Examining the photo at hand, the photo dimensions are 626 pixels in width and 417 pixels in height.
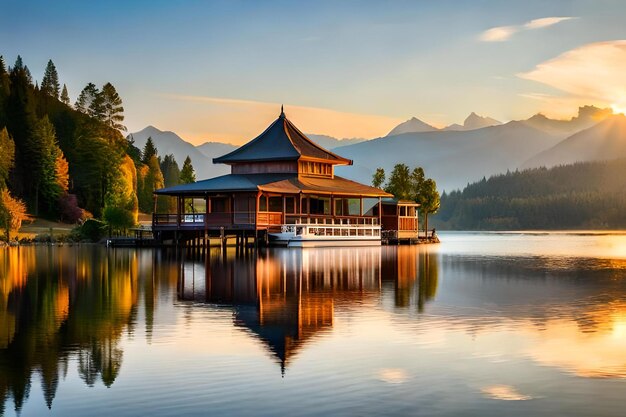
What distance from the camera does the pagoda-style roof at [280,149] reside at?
72.7m

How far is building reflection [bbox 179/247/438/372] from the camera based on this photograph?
60.6 feet

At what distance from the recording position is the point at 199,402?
11.7 meters

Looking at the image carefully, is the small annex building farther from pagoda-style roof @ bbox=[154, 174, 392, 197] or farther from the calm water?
the calm water

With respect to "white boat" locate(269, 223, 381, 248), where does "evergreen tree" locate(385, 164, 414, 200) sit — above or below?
above

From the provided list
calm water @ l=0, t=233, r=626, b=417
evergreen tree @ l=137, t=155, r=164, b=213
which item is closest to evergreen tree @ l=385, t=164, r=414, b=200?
evergreen tree @ l=137, t=155, r=164, b=213

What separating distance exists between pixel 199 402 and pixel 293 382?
1724mm

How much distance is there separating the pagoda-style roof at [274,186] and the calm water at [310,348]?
1318 inches

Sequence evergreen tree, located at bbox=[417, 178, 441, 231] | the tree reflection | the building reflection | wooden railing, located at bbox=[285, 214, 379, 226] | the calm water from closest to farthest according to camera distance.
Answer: the calm water < the tree reflection < the building reflection < wooden railing, located at bbox=[285, 214, 379, 226] < evergreen tree, located at bbox=[417, 178, 441, 231]

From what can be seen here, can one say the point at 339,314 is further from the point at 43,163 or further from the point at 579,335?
the point at 43,163

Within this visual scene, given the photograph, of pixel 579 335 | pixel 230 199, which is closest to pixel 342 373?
pixel 579 335

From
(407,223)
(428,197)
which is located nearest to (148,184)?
(428,197)

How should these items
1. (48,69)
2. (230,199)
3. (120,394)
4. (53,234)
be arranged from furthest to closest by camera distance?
(48,69) < (53,234) < (230,199) < (120,394)

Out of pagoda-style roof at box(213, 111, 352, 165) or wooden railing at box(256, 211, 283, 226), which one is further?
pagoda-style roof at box(213, 111, 352, 165)

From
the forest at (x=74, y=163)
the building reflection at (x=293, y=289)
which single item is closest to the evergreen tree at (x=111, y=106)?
the forest at (x=74, y=163)
